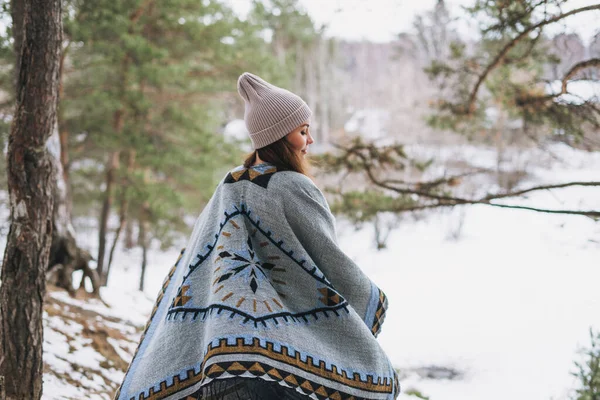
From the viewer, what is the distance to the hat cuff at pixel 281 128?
2090 mm

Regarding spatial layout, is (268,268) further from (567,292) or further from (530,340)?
(567,292)

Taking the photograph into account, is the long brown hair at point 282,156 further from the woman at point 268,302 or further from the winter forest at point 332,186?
the winter forest at point 332,186

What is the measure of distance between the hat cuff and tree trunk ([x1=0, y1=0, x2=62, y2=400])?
43.8 inches

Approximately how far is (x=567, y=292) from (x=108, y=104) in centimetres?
911

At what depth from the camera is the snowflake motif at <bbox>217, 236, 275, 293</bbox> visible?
1888mm

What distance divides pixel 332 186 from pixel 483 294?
4475 millimetres

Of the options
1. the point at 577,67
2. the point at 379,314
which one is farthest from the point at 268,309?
the point at 577,67

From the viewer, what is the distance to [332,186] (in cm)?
1272

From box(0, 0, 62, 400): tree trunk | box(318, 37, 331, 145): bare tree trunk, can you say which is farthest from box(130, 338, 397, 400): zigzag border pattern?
box(318, 37, 331, 145): bare tree trunk

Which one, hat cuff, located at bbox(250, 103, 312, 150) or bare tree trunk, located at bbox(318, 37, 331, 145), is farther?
bare tree trunk, located at bbox(318, 37, 331, 145)

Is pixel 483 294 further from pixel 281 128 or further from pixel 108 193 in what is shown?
pixel 281 128

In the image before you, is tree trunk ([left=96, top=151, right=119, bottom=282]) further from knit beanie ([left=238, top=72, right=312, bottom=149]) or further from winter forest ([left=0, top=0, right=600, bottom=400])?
knit beanie ([left=238, top=72, right=312, bottom=149])

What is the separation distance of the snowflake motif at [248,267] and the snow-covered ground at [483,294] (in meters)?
2.11

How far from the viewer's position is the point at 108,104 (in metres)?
8.34
